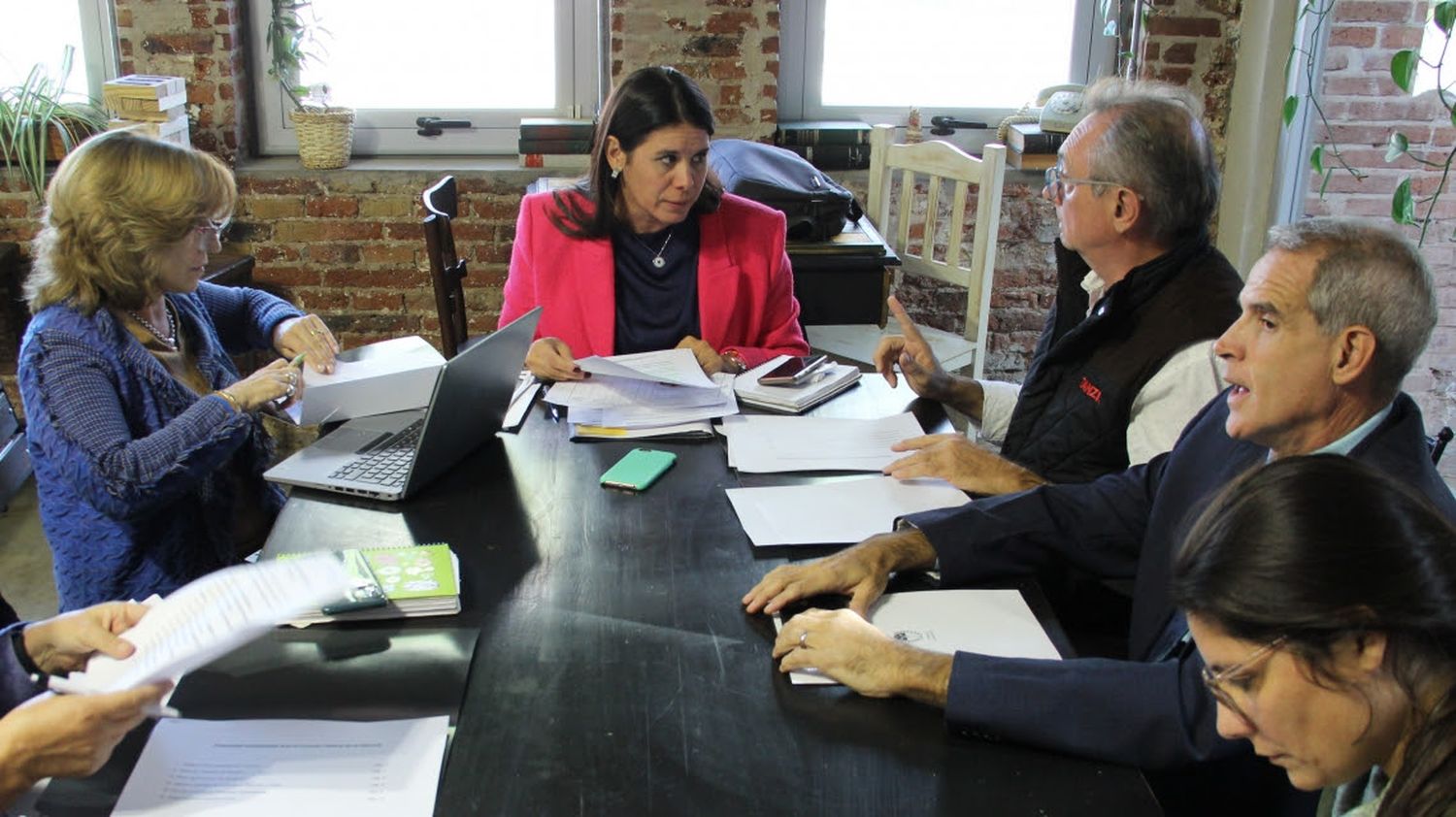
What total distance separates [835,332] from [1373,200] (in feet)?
5.70

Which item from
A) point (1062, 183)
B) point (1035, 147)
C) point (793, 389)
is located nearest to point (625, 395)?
point (793, 389)

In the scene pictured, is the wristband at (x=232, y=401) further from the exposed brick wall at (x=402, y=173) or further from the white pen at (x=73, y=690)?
the exposed brick wall at (x=402, y=173)

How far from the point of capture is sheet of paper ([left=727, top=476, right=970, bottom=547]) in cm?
186

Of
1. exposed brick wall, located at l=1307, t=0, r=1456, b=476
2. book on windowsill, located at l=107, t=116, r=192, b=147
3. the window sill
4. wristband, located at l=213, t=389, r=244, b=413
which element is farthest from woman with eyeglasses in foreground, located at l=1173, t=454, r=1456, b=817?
book on windowsill, located at l=107, t=116, r=192, b=147

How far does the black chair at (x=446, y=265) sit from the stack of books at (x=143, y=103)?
3.48 ft

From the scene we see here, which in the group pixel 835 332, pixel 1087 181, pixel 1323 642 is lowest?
pixel 835 332

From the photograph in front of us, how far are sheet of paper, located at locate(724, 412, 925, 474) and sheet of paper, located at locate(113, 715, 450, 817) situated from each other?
88 centimetres

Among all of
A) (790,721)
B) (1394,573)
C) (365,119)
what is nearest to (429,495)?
(790,721)

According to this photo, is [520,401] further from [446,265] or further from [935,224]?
[935,224]

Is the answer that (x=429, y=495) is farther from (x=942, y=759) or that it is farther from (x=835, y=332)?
(x=835, y=332)

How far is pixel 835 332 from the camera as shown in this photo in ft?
12.5

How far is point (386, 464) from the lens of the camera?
209 cm

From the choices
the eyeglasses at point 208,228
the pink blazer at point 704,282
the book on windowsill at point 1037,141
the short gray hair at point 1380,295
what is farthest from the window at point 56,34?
the short gray hair at point 1380,295

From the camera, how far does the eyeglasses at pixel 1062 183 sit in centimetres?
225
